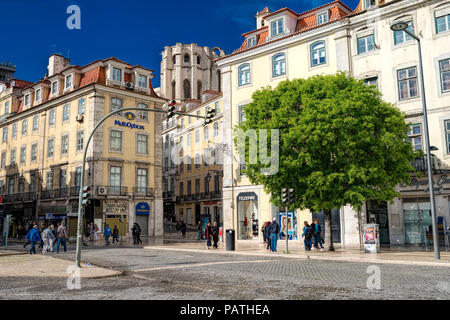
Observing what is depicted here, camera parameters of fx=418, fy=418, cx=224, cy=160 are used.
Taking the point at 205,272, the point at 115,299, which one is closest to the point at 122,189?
the point at 205,272

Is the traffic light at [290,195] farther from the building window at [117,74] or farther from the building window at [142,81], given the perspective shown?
the building window at [142,81]

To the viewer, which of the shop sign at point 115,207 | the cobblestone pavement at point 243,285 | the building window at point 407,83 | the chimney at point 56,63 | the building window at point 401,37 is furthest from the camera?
the chimney at point 56,63

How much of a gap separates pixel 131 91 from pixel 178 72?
1762 inches

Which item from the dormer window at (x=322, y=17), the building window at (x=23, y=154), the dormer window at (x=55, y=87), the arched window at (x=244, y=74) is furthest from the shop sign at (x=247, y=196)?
the building window at (x=23, y=154)

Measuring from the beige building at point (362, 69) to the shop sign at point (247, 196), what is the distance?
0.14 feet

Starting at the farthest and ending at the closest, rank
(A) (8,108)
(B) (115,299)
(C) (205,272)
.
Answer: (A) (8,108)
(C) (205,272)
(B) (115,299)

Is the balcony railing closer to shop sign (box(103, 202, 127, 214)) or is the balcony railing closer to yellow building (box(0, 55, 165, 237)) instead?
yellow building (box(0, 55, 165, 237))

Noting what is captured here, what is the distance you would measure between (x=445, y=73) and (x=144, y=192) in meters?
27.7

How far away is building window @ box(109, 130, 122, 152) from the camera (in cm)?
3906

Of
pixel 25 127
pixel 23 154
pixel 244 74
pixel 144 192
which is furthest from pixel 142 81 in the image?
pixel 23 154

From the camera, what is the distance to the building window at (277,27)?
101 ft

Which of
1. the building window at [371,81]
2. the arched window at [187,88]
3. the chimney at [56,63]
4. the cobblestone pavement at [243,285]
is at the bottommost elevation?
the cobblestone pavement at [243,285]
